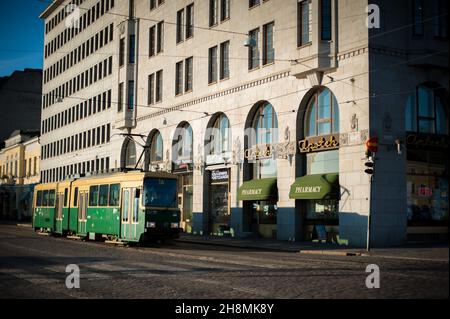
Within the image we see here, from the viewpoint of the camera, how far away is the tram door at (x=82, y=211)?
32.0 metres

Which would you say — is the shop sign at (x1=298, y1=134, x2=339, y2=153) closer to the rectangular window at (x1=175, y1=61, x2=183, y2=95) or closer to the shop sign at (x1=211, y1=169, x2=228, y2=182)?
the shop sign at (x1=211, y1=169, x2=228, y2=182)

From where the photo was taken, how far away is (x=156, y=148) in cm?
4628

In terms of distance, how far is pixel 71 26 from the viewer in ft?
225

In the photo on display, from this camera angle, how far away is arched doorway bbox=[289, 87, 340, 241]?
28812mm

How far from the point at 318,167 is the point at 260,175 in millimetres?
5166

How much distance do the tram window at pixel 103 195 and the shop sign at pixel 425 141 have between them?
1450cm

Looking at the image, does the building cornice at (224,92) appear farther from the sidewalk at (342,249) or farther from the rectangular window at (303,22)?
the sidewalk at (342,249)

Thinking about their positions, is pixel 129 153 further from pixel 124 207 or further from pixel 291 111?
pixel 124 207

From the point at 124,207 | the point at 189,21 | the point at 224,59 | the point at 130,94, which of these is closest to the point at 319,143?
the point at 124,207

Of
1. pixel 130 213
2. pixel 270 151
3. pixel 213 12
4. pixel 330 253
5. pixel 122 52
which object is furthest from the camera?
pixel 122 52

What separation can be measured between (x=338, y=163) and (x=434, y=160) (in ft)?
15.0

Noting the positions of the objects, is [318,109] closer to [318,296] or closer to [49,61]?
[318,296]

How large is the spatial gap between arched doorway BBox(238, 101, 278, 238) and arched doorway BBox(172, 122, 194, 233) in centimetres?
670

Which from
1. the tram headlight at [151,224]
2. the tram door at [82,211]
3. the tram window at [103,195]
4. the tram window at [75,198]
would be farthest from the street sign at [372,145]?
the tram window at [75,198]
